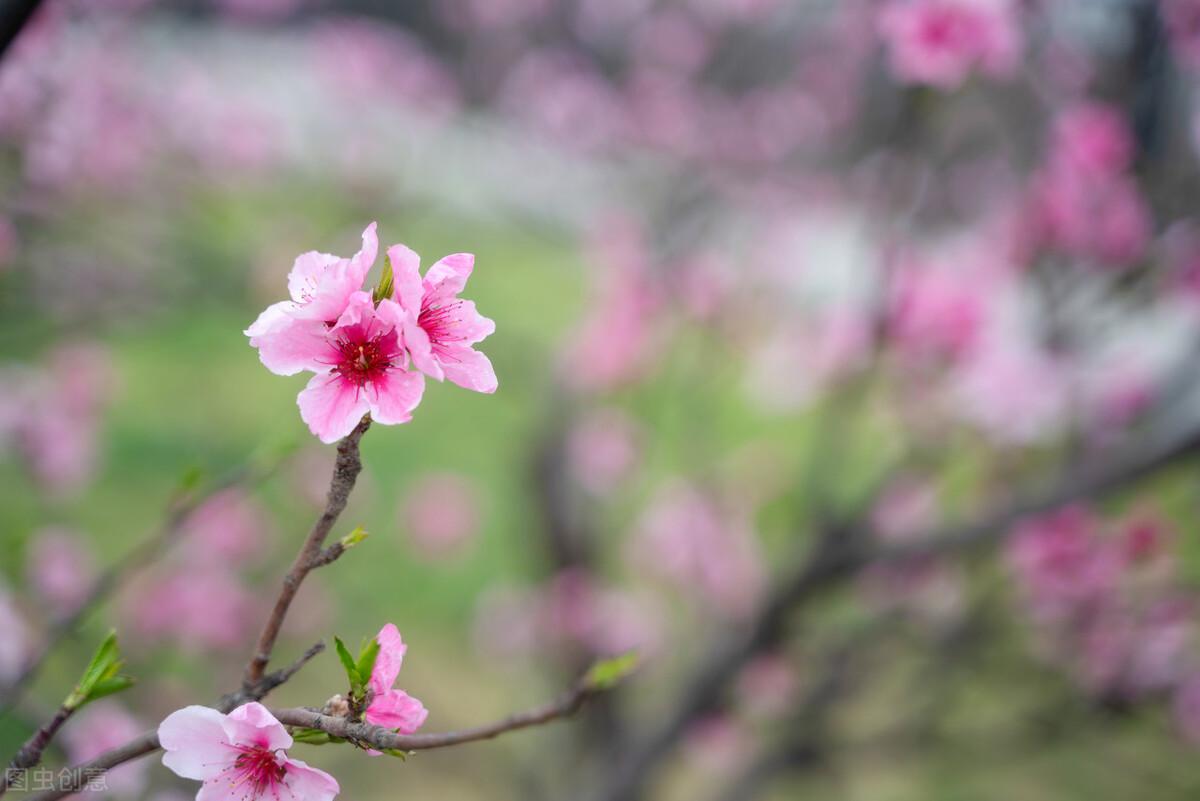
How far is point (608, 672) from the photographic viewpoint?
2.69 feet

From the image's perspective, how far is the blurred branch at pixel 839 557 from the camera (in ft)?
4.71

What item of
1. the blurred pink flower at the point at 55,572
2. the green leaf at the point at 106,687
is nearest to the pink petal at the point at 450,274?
the green leaf at the point at 106,687

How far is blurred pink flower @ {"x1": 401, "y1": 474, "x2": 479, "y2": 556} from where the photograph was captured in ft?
15.1

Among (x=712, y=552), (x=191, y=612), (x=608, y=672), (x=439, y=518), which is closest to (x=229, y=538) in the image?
(x=191, y=612)

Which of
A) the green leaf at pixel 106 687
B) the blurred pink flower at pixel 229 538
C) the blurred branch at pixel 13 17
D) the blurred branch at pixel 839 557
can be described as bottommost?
the green leaf at pixel 106 687

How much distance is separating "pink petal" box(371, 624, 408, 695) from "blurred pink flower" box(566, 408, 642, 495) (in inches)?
141

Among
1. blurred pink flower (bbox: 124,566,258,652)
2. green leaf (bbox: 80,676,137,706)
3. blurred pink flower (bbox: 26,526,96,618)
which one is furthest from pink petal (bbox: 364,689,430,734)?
blurred pink flower (bbox: 124,566,258,652)

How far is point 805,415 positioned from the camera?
687 centimetres

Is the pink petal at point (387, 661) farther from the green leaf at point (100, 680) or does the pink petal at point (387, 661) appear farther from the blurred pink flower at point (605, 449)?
the blurred pink flower at point (605, 449)

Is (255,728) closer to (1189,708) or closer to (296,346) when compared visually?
(296,346)

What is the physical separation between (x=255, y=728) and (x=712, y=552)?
281 cm

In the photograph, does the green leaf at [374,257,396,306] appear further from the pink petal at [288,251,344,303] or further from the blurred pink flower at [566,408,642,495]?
the blurred pink flower at [566,408,642,495]

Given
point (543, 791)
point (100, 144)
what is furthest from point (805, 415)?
point (100, 144)

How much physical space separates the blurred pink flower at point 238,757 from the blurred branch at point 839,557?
1278mm
